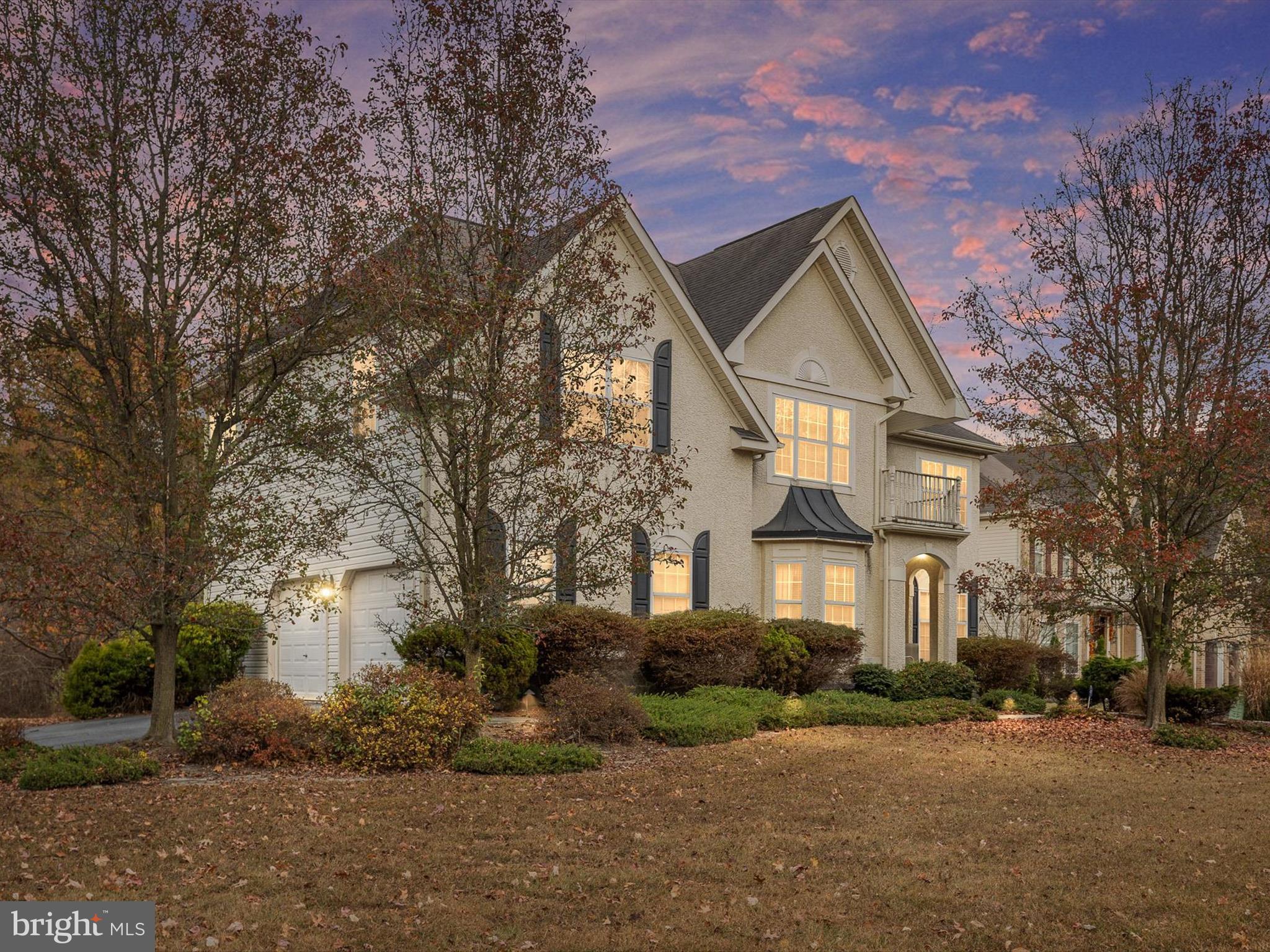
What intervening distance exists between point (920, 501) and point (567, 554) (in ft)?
45.6

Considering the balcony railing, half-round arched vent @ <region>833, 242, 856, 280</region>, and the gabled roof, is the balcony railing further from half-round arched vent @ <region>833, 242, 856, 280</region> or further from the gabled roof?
half-round arched vent @ <region>833, 242, 856, 280</region>

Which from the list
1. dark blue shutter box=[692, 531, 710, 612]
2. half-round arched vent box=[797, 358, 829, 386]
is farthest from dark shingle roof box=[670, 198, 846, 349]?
dark blue shutter box=[692, 531, 710, 612]

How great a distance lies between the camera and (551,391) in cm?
1498

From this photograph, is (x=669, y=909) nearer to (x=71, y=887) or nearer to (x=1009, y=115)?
(x=71, y=887)

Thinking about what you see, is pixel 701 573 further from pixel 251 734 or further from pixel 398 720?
pixel 251 734

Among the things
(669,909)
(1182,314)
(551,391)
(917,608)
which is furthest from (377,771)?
(917,608)

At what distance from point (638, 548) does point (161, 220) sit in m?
10.7

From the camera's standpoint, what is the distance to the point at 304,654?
23844mm

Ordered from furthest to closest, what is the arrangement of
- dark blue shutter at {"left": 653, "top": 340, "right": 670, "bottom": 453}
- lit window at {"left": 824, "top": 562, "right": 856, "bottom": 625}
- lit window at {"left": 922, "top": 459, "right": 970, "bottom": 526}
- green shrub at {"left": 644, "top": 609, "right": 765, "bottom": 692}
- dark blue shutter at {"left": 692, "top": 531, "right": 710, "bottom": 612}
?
lit window at {"left": 922, "top": 459, "right": 970, "bottom": 526}, lit window at {"left": 824, "top": 562, "right": 856, "bottom": 625}, dark blue shutter at {"left": 692, "top": 531, "right": 710, "bottom": 612}, dark blue shutter at {"left": 653, "top": 340, "right": 670, "bottom": 453}, green shrub at {"left": 644, "top": 609, "right": 765, "bottom": 692}

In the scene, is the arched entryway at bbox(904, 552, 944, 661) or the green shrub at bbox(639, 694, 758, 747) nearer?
the green shrub at bbox(639, 694, 758, 747)

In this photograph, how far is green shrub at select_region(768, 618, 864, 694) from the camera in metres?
22.0

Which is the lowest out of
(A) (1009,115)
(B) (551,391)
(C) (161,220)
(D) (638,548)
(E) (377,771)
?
(E) (377,771)

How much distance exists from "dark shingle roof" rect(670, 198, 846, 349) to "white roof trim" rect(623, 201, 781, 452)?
3.51 ft

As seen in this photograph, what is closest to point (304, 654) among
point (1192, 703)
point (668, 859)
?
point (668, 859)
